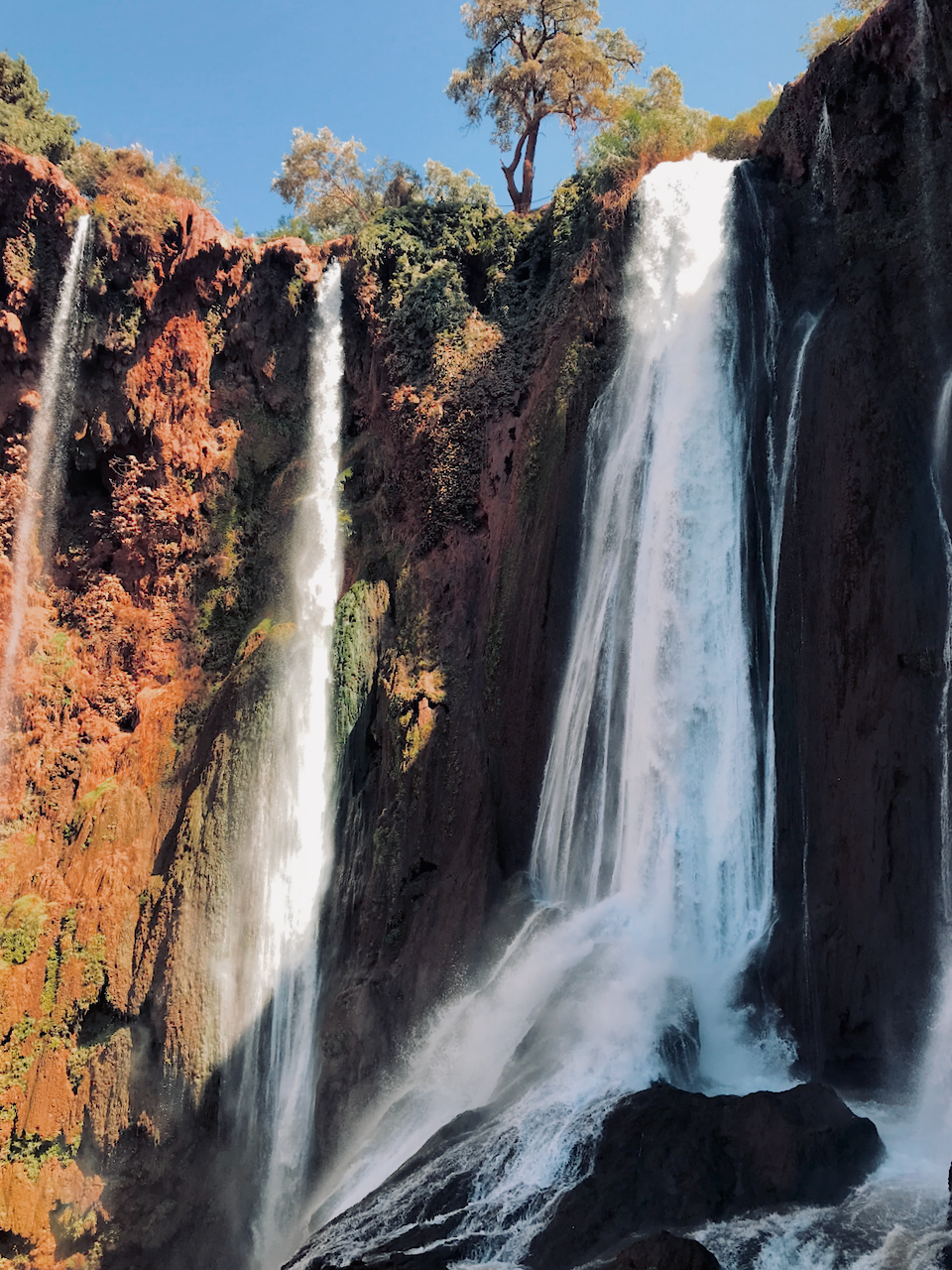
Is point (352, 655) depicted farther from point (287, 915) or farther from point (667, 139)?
point (667, 139)

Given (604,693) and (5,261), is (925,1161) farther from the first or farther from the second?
(5,261)

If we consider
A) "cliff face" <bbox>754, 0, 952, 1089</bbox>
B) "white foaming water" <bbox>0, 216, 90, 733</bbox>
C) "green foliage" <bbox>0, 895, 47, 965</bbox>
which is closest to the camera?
"cliff face" <bbox>754, 0, 952, 1089</bbox>

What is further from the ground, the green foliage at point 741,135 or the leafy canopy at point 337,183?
the leafy canopy at point 337,183

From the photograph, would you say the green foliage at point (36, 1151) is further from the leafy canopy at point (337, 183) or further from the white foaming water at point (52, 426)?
the leafy canopy at point (337, 183)

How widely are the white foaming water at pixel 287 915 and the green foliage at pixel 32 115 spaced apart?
11.2 meters

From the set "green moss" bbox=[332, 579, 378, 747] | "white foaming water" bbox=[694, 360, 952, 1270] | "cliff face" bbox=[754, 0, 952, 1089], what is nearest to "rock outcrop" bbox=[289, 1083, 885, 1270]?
"white foaming water" bbox=[694, 360, 952, 1270]

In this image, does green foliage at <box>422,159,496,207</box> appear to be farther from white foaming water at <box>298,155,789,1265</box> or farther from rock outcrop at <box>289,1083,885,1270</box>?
rock outcrop at <box>289,1083,885,1270</box>

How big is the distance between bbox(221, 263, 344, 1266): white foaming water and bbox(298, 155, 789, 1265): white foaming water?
1.84 m

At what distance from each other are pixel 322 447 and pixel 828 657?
1291cm

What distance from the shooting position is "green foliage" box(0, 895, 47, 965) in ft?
55.6

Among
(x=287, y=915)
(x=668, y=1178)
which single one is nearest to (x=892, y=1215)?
(x=668, y=1178)

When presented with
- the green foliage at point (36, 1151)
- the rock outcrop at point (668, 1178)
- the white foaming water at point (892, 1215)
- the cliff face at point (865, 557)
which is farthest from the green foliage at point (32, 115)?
the white foaming water at point (892, 1215)

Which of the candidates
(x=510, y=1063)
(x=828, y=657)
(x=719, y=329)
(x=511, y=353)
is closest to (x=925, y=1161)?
(x=510, y=1063)

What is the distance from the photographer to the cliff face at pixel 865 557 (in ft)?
36.3
